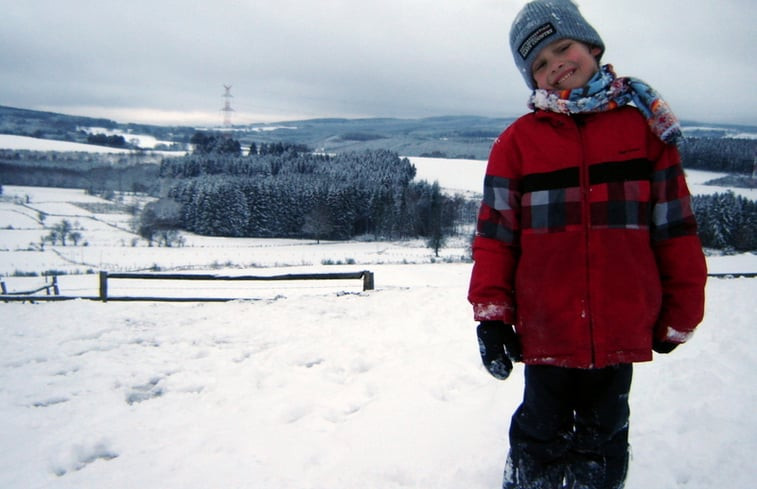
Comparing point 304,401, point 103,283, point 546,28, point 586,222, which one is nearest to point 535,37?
point 546,28

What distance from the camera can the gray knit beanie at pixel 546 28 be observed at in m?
1.81

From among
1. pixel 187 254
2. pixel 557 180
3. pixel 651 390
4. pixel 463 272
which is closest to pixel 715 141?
pixel 463 272

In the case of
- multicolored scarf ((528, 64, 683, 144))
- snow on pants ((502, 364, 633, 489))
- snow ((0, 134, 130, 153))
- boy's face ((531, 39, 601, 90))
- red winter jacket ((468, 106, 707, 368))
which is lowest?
snow on pants ((502, 364, 633, 489))

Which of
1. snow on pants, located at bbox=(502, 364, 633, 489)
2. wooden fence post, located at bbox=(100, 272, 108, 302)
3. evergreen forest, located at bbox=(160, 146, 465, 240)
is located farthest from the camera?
evergreen forest, located at bbox=(160, 146, 465, 240)

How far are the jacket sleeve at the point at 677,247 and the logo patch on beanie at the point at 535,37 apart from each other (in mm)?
681

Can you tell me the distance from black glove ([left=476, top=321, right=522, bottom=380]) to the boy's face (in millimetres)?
1053

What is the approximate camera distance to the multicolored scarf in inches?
65.9

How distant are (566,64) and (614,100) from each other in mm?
247

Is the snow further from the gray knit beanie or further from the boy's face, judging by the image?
the boy's face

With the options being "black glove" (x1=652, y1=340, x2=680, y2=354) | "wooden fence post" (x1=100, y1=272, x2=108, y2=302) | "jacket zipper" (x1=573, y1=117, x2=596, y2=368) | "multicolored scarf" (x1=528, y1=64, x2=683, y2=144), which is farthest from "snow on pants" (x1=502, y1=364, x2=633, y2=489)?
"wooden fence post" (x1=100, y1=272, x2=108, y2=302)

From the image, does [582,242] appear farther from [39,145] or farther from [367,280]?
[39,145]

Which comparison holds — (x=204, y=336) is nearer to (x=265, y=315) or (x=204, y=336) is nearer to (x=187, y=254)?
(x=265, y=315)

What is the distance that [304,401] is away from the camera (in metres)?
3.74

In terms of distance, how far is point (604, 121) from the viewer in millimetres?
1765
